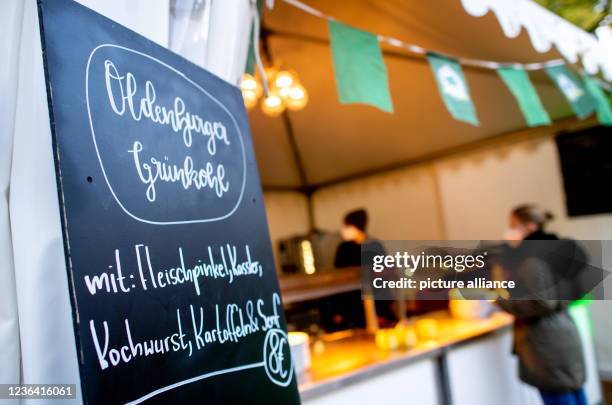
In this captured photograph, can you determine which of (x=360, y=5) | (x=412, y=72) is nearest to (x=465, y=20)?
(x=360, y=5)

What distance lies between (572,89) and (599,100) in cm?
55

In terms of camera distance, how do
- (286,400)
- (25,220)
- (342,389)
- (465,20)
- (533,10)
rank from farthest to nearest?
1. (465,20)
2. (533,10)
3. (342,389)
4. (286,400)
5. (25,220)

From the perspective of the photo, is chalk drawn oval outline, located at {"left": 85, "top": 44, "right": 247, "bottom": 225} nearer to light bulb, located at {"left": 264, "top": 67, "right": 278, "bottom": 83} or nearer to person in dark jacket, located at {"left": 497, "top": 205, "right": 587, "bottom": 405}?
person in dark jacket, located at {"left": 497, "top": 205, "right": 587, "bottom": 405}

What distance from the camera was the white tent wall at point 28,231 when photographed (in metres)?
0.90

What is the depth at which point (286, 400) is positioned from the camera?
4.00 feet

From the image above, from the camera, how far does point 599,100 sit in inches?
150

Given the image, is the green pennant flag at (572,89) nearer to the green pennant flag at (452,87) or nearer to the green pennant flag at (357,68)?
the green pennant flag at (452,87)

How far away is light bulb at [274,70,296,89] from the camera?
3.81 metres

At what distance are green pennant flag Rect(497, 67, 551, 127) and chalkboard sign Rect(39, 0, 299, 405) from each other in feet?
7.93

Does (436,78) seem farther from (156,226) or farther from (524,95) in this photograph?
(156,226)

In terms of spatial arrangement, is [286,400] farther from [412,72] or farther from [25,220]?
[412,72]

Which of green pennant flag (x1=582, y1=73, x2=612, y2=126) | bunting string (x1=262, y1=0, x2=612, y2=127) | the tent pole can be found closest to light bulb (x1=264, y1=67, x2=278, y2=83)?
the tent pole

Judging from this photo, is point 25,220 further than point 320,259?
No

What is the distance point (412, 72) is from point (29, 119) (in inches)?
160
